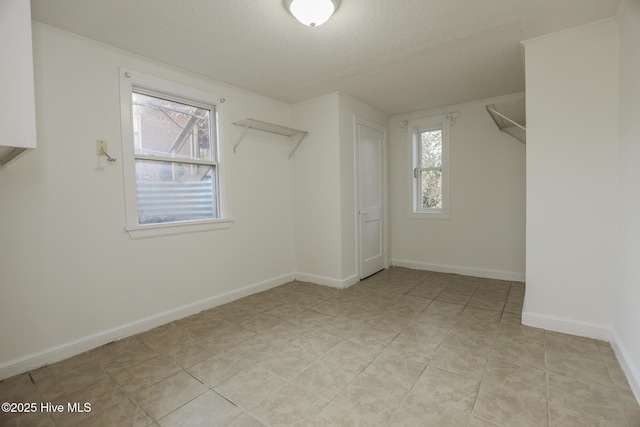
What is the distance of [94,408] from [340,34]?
9.54ft

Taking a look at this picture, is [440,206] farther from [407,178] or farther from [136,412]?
[136,412]

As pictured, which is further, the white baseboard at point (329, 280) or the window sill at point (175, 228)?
the white baseboard at point (329, 280)

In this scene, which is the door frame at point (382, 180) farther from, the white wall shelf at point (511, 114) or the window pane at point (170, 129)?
the window pane at point (170, 129)

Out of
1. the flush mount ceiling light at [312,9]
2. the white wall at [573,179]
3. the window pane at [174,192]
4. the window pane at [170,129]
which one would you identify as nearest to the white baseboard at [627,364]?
the white wall at [573,179]

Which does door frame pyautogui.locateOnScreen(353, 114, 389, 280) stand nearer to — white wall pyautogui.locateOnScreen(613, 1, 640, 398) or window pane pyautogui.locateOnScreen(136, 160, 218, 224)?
window pane pyautogui.locateOnScreen(136, 160, 218, 224)

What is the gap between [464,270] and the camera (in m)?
4.15

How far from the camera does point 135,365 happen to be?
2041 mm

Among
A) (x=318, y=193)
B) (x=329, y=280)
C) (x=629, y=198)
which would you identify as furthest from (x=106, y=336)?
(x=629, y=198)

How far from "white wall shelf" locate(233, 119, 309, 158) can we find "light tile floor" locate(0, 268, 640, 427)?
202 centimetres

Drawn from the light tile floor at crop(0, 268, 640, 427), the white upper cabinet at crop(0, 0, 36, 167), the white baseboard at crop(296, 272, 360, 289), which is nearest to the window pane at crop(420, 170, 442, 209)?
the white baseboard at crop(296, 272, 360, 289)

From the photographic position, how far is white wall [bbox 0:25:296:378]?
6.55 ft

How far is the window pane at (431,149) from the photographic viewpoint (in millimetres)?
4367

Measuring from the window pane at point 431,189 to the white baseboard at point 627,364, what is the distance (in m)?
2.55

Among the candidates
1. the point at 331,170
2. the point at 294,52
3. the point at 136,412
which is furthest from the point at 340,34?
the point at 136,412
